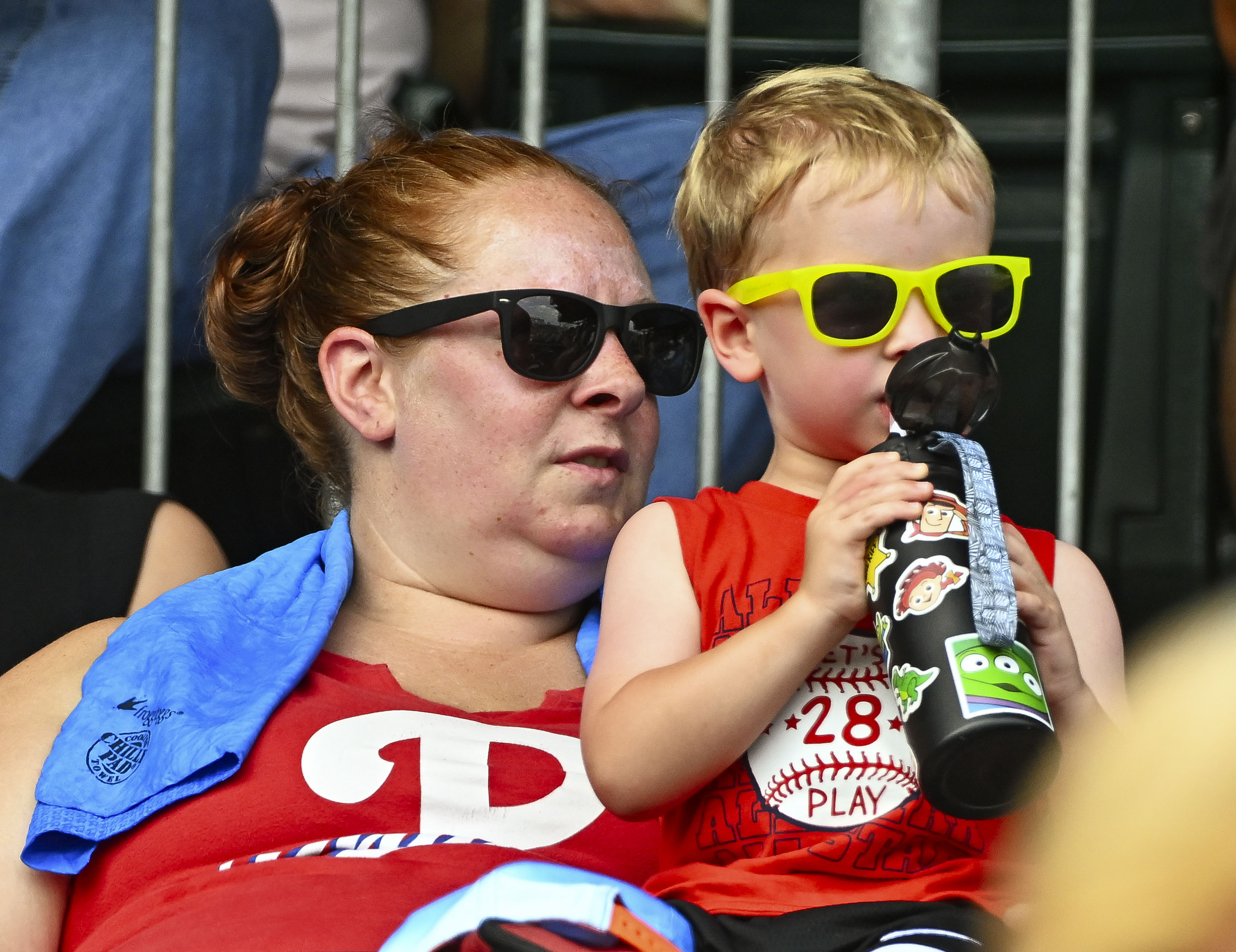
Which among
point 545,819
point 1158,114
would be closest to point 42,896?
point 545,819

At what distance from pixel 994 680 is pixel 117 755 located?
101 cm

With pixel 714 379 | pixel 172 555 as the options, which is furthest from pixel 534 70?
pixel 172 555

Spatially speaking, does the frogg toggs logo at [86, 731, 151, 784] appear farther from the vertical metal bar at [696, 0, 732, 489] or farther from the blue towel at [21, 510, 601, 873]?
the vertical metal bar at [696, 0, 732, 489]

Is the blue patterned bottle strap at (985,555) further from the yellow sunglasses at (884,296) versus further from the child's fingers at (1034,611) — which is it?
the yellow sunglasses at (884,296)

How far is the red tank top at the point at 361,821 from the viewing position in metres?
1.48

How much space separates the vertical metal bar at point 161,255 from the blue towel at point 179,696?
0.68 metres

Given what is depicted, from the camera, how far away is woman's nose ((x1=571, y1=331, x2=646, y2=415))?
1855mm

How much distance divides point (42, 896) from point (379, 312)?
811 mm

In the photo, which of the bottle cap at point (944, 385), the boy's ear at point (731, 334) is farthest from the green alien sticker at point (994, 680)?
the boy's ear at point (731, 334)

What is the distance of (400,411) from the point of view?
196 centimetres

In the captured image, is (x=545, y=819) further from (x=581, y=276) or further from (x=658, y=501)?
(x=581, y=276)

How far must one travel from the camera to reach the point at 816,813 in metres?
1.31

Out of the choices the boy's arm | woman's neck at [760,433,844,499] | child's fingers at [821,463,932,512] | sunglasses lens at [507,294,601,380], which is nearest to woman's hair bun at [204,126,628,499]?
sunglasses lens at [507,294,601,380]

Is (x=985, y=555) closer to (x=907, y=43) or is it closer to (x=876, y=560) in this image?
(x=876, y=560)
